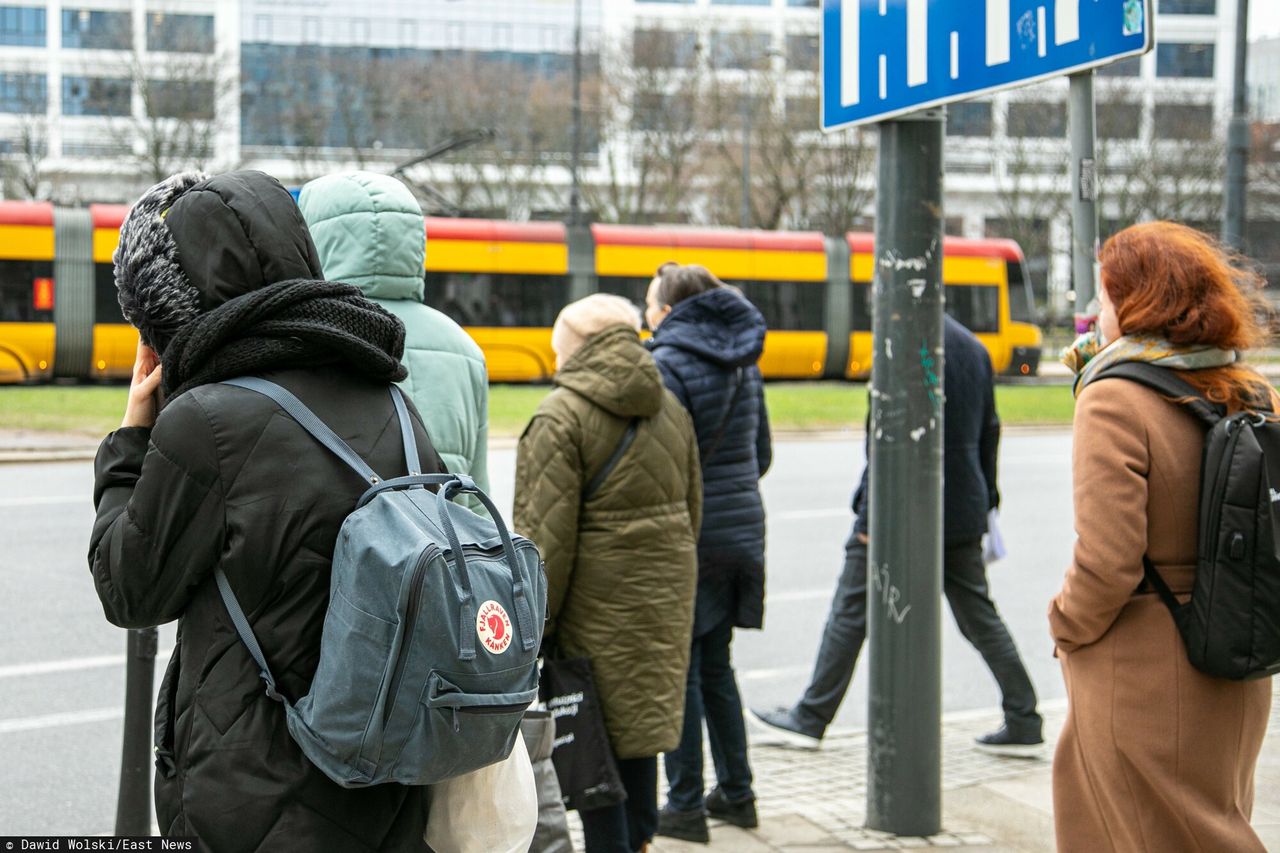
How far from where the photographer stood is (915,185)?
4.35 m

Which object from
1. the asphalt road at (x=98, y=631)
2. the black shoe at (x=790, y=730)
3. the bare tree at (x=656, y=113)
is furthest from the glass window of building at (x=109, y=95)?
the black shoe at (x=790, y=730)

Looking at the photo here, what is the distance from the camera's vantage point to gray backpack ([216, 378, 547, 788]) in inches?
81.0

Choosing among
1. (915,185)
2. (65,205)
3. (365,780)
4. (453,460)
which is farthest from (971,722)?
(65,205)

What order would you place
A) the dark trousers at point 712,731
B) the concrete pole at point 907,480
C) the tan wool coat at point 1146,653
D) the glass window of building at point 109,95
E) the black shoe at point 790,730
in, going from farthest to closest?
the glass window of building at point 109,95, the black shoe at point 790,730, the dark trousers at point 712,731, the concrete pole at point 907,480, the tan wool coat at point 1146,653

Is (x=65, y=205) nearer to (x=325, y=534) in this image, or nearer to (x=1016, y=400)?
(x=1016, y=400)

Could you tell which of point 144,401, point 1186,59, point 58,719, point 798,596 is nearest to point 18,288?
point 798,596

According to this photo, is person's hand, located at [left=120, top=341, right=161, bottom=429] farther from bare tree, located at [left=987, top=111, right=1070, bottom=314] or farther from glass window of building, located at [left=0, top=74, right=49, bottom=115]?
glass window of building, located at [left=0, top=74, right=49, bottom=115]

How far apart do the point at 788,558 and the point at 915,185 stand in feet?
20.4

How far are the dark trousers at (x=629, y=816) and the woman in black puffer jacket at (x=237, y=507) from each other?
1.76m

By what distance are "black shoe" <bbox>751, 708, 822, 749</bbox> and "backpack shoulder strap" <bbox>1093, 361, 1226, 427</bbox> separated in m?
3.02

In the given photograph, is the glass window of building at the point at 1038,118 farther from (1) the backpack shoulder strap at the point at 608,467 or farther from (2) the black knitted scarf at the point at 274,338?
(2) the black knitted scarf at the point at 274,338

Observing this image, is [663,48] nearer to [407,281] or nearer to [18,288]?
[18,288]

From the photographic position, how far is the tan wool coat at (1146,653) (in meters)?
2.99

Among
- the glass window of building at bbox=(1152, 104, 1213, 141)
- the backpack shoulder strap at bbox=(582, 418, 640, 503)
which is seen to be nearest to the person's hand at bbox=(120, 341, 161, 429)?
the backpack shoulder strap at bbox=(582, 418, 640, 503)
